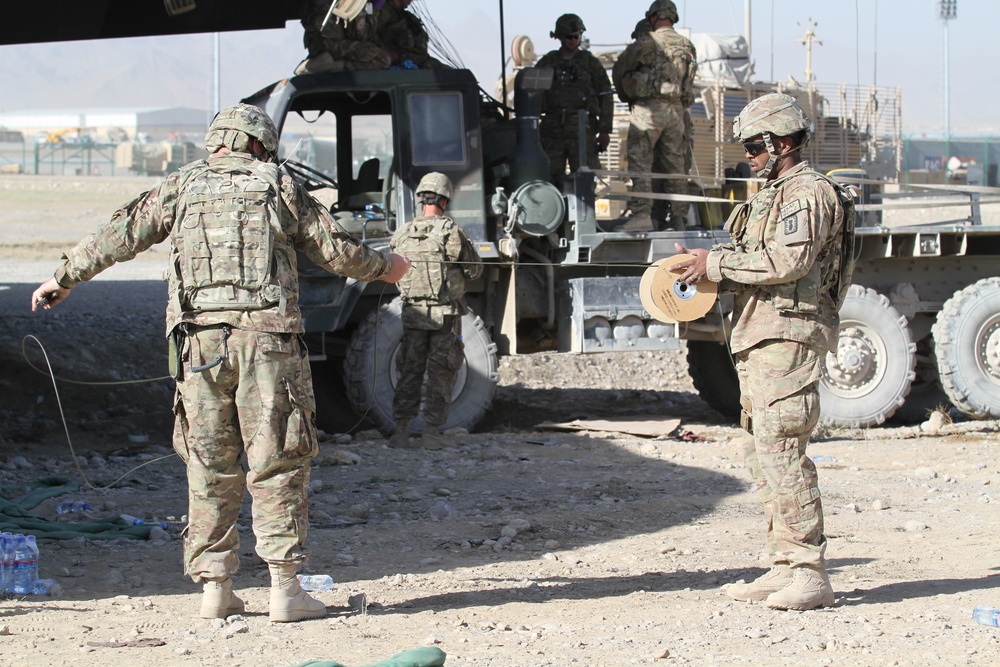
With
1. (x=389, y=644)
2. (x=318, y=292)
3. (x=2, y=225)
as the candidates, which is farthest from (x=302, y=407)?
(x=2, y=225)

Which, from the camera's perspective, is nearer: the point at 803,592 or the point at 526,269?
the point at 803,592

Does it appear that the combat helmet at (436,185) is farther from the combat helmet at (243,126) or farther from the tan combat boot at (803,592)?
the tan combat boot at (803,592)

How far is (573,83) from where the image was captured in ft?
32.8

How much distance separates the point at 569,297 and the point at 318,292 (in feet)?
5.81

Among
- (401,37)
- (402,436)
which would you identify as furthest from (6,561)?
(401,37)

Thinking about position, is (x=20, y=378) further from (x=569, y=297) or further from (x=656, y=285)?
(x=656, y=285)

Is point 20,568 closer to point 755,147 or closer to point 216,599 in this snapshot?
point 216,599

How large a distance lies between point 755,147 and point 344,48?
181 inches

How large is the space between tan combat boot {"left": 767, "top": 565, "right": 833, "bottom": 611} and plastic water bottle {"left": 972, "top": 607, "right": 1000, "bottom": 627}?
52 centimetres

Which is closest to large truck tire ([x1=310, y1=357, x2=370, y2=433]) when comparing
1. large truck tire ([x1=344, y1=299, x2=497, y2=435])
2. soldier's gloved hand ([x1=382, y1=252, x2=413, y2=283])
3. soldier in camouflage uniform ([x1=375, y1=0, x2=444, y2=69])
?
large truck tire ([x1=344, y1=299, x2=497, y2=435])

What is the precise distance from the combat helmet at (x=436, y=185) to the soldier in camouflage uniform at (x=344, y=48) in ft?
3.35

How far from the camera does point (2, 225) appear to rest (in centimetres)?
3038

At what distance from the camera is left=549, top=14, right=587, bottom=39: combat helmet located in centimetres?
1011

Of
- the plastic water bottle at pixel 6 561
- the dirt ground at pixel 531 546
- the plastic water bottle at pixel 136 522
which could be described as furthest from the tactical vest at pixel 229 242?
the plastic water bottle at pixel 136 522
